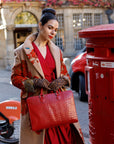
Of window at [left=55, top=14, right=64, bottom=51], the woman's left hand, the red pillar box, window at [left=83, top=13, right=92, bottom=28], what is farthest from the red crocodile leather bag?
window at [left=83, top=13, right=92, bottom=28]

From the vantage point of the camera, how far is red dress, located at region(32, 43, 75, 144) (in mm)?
2877

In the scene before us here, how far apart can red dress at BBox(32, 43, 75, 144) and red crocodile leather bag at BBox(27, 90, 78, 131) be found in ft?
0.57

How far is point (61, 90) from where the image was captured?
9.64ft

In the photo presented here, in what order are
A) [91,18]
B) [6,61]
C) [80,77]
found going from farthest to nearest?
[91,18], [6,61], [80,77]

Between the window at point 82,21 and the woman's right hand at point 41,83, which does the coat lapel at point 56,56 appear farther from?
the window at point 82,21

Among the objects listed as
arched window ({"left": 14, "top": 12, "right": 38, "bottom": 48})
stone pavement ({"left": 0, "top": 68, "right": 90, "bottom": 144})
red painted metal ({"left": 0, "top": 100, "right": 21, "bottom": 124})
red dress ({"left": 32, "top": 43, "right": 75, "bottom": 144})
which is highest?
arched window ({"left": 14, "top": 12, "right": 38, "bottom": 48})

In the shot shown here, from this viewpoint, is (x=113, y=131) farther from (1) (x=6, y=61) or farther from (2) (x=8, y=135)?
(1) (x=6, y=61)

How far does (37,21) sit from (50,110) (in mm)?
15300

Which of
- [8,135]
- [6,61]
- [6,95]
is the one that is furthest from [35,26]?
[8,135]

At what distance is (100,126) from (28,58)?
43.0 inches

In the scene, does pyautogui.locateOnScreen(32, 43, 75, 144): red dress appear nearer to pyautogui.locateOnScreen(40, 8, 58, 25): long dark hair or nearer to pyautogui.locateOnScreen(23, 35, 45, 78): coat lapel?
pyautogui.locateOnScreen(23, 35, 45, 78): coat lapel

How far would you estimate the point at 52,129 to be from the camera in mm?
2877

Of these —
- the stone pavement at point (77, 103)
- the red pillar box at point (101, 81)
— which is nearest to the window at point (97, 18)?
the stone pavement at point (77, 103)

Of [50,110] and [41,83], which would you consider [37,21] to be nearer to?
[41,83]
